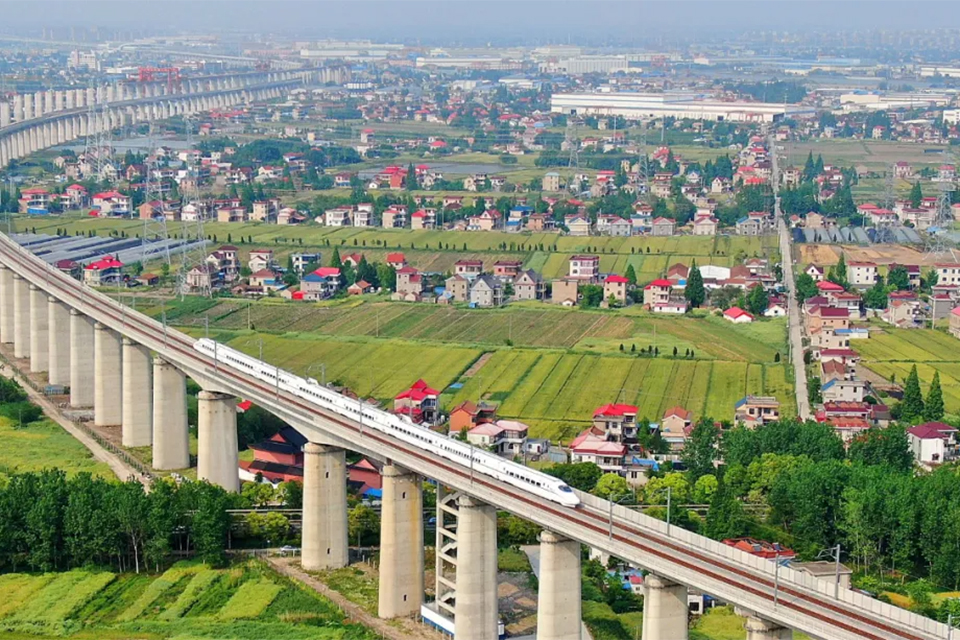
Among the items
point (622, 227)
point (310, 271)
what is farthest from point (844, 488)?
point (622, 227)

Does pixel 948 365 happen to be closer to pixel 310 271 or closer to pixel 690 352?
pixel 690 352

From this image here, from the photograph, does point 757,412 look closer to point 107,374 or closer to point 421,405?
point 421,405

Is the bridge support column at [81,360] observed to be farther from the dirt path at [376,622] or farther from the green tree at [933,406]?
the green tree at [933,406]

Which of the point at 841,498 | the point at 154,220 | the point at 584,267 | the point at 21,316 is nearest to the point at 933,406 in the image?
the point at 841,498

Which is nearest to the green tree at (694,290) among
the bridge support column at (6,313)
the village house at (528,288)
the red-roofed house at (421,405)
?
the village house at (528,288)

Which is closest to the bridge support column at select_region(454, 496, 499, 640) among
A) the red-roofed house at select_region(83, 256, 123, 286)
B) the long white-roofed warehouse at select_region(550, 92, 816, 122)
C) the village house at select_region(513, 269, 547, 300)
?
the village house at select_region(513, 269, 547, 300)

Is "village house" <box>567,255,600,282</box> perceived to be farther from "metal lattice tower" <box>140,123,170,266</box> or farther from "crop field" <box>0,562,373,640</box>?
"crop field" <box>0,562,373,640</box>
